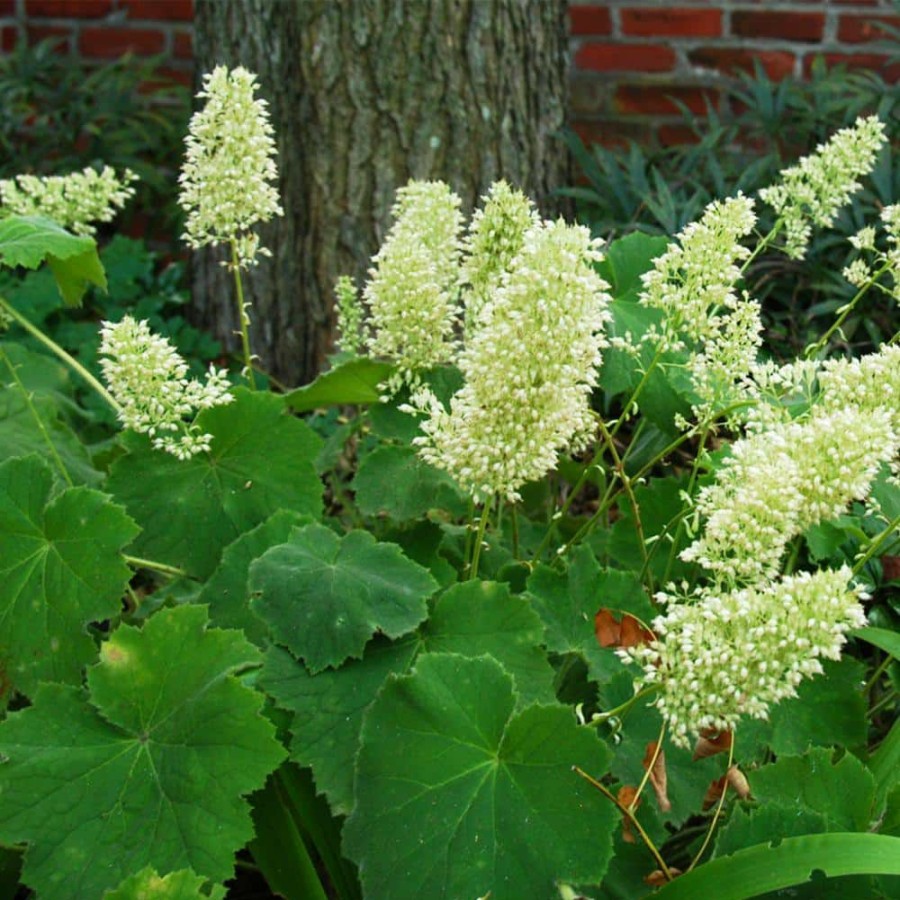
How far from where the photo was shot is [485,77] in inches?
133

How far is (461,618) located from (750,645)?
23.1 inches

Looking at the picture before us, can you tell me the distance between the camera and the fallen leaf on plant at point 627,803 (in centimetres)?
144

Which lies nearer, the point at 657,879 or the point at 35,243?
the point at 657,879

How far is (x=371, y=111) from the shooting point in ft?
11.1

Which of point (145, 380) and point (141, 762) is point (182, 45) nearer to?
point (145, 380)

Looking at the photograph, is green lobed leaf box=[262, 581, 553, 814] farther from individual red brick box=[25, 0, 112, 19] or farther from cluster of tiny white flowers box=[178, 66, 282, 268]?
individual red brick box=[25, 0, 112, 19]

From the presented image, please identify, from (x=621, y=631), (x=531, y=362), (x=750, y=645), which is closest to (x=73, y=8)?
(x=531, y=362)

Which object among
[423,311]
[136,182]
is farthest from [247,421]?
[136,182]

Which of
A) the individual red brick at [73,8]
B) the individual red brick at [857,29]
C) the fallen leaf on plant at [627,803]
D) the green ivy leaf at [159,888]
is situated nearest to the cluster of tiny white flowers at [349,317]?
the fallen leaf on plant at [627,803]

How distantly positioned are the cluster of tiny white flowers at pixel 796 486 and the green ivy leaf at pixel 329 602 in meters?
0.44

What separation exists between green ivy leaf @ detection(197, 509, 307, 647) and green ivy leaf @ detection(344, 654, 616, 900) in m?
0.37

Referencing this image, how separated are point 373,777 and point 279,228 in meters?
2.40

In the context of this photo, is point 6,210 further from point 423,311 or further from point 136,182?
point 136,182

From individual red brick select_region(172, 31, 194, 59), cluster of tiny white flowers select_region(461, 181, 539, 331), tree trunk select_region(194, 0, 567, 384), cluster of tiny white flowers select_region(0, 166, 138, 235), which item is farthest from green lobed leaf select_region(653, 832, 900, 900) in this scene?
individual red brick select_region(172, 31, 194, 59)
